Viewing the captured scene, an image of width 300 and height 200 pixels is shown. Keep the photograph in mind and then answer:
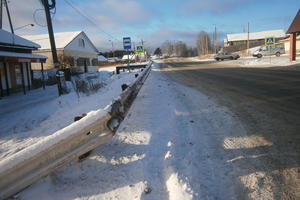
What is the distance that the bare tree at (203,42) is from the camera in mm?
115100

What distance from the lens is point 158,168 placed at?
9.61 ft

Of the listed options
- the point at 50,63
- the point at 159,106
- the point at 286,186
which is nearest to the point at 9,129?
the point at 159,106

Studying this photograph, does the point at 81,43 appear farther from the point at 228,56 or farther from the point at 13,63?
the point at 228,56

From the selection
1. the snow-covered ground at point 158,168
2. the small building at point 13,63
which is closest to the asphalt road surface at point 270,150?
the snow-covered ground at point 158,168

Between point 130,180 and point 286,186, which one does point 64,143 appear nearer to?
point 130,180

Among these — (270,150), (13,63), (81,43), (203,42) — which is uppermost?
(203,42)

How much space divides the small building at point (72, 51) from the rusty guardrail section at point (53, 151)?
27951 millimetres

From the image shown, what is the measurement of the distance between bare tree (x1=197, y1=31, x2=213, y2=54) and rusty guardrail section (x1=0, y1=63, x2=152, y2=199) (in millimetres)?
114807

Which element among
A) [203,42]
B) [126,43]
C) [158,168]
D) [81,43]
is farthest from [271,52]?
[203,42]

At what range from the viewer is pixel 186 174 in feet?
8.86

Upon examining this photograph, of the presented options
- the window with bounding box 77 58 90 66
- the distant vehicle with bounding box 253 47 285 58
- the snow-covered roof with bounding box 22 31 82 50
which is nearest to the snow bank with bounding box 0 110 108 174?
the snow-covered roof with bounding box 22 31 82 50

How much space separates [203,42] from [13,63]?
11127 centimetres

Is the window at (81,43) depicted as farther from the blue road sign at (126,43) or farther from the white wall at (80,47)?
the blue road sign at (126,43)

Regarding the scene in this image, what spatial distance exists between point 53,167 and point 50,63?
3306 centimetres
